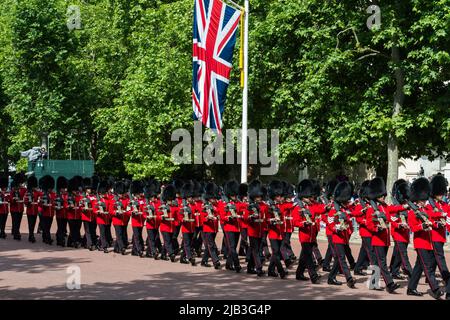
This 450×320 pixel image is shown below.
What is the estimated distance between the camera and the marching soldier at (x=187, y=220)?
1599cm

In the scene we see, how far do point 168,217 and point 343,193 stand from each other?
4522 mm

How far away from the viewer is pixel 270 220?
14.0 metres

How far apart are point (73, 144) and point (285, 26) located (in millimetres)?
18450

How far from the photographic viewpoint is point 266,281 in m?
13.5

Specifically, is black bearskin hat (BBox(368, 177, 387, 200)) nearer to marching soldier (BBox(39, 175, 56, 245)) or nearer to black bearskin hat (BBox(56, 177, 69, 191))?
marching soldier (BBox(39, 175, 56, 245))

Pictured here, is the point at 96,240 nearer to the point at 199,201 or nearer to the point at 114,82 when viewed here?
the point at 199,201

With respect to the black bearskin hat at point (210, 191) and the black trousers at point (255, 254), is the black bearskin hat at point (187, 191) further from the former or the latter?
the black trousers at point (255, 254)

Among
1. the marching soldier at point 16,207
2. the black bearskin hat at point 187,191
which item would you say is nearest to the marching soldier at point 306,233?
the black bearskin hat at point 187,191

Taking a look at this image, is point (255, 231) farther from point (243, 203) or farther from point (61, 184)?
point (61, 184)

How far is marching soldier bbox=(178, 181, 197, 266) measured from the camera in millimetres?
15992

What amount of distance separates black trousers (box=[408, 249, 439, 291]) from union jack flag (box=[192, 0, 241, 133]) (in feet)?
33.0

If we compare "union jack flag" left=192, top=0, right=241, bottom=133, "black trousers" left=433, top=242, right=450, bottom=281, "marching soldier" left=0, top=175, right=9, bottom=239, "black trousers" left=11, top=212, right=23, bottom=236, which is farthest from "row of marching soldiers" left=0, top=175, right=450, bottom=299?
"union jack flag" left=192, top=0, right=241, bottom=133

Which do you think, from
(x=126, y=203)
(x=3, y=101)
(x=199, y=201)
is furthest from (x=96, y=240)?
(x=3, y=101)

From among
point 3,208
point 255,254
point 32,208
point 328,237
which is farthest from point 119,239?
point 328,237
